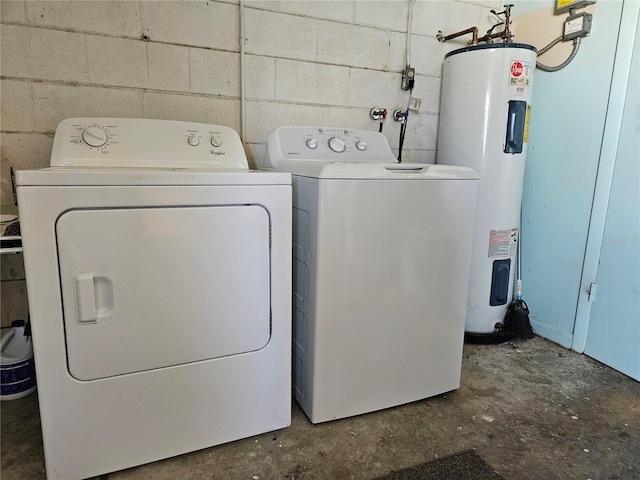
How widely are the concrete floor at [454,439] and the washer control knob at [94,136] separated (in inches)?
41.0

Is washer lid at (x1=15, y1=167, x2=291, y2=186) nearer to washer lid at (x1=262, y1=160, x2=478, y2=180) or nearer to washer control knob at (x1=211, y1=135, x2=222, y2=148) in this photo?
washer lid at (x1=262, y1=160, x2=478, y2=180)

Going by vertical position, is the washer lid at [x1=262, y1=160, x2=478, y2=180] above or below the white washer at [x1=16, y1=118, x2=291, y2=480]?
above

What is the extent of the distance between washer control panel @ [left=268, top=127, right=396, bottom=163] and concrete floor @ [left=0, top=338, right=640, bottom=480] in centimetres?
106

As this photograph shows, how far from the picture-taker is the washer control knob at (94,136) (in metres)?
1.50

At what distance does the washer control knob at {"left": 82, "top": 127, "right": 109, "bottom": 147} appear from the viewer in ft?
4.91

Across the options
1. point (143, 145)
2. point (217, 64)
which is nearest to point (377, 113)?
point (217, 64)

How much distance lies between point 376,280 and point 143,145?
3.33 ft

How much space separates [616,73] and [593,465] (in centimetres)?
165

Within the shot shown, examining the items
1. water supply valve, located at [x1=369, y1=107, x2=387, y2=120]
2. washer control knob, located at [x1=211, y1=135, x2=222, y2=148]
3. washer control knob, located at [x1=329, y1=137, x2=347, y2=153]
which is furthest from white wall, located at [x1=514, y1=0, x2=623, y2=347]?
washer control knob, located at [x1=211, y1=135, x2=222, y2=148]

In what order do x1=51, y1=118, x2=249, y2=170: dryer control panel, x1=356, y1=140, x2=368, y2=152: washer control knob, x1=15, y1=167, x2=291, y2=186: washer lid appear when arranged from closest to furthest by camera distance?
x1=15, y1=167, x2=291, y2=186: washer lid → x1=51, y1=118, x2=249, y2=170: dryer control panel → x1=356, y1=140, x2=368, y2=152: washer control knob

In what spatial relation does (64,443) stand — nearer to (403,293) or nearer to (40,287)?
(40,287)

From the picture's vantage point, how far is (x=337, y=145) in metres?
1.84

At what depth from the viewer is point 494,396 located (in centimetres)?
176

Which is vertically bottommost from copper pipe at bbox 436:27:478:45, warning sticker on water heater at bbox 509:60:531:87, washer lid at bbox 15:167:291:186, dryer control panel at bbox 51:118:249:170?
washer lid at bbox 15:167:291:186
